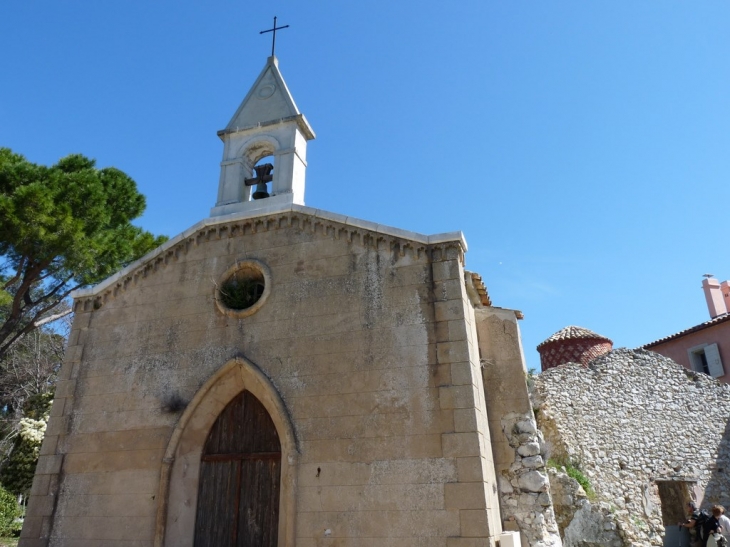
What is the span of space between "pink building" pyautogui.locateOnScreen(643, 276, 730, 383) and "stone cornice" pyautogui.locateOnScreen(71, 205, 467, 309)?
51.3 feet

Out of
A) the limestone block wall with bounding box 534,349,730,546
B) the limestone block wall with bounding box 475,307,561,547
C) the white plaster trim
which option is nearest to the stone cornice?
the white plaster trim

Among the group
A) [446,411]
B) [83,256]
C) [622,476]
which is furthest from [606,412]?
[83,256]

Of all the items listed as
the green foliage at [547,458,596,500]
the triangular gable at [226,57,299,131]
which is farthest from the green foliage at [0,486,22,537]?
the green foliage at [547,458,596,500]

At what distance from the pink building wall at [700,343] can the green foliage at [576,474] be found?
10.3 meters

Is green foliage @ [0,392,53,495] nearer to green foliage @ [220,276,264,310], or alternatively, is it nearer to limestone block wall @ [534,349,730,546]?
green foliage @ [220,276,264,310]

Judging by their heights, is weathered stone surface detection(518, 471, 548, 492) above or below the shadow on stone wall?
below

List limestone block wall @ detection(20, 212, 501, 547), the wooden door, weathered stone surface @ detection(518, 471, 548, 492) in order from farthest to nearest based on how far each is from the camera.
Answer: the wooden door, weathered stone surface @ detection(518, 471, 548, 492), limestone block wall @ detection(20, 212, 501, 547)

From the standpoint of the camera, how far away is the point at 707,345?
20562mm

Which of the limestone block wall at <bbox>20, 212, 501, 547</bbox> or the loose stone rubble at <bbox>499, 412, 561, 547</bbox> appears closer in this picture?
the limestone block wall at <bbox>20, 212, 501, 547</bbox>

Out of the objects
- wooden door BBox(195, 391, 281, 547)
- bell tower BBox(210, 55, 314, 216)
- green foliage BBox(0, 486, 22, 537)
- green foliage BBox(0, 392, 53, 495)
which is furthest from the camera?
green foliage BBox(0, 392, 53, 495)

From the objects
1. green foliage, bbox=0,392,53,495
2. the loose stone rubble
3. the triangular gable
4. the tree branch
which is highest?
the triangular gable

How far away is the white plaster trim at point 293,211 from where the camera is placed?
29.0ft

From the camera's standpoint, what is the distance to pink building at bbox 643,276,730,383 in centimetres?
1998

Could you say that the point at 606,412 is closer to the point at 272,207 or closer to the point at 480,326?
the point at 480,326
